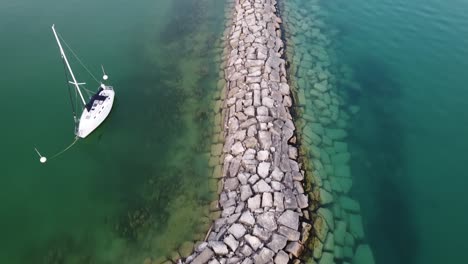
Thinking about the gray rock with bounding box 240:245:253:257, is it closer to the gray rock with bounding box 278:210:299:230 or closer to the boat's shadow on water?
the gray rock with bounding box 278:210:299:230

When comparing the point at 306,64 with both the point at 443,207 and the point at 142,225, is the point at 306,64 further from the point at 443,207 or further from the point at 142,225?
the point at 142,225

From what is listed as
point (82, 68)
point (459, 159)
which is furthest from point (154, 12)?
point (459, 159)

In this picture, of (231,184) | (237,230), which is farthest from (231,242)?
(231,184)

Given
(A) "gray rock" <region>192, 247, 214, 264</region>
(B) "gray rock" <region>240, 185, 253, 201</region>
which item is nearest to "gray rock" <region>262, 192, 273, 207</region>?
(B) "gray rock" <region>240, 185, 253, 201</region>

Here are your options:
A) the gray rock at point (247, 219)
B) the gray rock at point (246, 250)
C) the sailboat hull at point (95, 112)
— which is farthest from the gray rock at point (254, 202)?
the sailboat hull at point (95, 112)

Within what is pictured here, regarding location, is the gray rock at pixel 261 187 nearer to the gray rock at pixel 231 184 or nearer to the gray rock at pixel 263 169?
the gray rock at pixel 263 169

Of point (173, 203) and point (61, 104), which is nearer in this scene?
point (173, 203)
